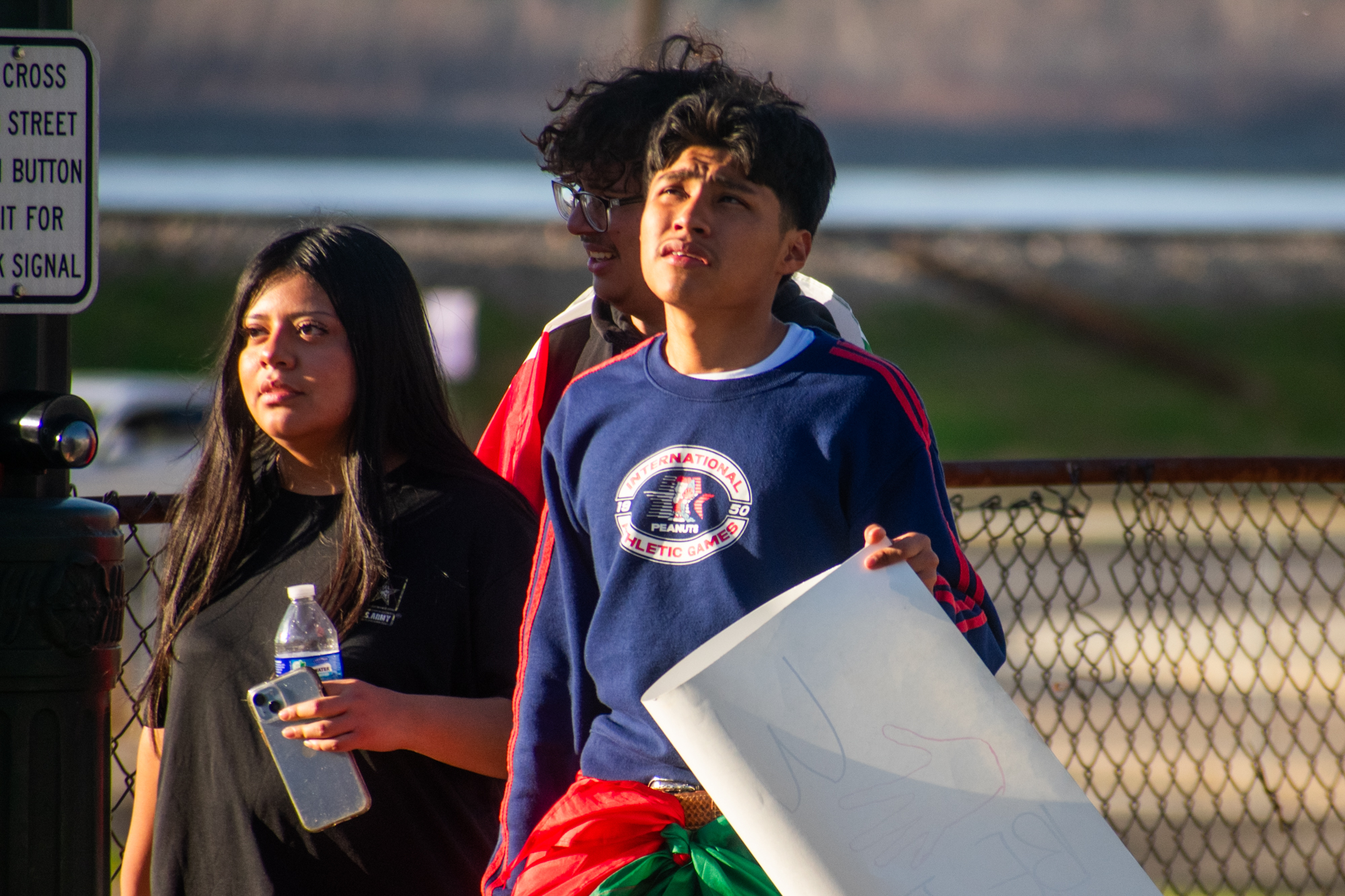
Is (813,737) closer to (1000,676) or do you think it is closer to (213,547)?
(213,547)

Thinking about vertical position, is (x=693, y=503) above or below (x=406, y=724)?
above

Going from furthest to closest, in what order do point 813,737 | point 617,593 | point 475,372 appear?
point 475,372 < point 617,593 < point 813,737

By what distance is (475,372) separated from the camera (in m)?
22.2

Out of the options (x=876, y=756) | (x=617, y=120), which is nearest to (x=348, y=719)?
(x=876, y=756)

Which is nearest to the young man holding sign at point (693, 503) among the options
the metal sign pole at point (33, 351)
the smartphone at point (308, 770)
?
the smartphone at point (308, 770)

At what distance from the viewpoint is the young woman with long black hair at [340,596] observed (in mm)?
2318

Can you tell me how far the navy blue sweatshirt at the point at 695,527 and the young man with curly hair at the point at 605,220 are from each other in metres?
0.63

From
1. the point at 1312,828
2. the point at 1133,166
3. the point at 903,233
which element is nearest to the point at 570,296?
the point at 903,233

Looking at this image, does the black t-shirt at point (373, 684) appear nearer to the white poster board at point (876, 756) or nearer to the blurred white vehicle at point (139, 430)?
the white poster board at point (876, 756)

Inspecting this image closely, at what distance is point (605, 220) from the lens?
2.85m

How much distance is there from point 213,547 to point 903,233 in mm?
23716

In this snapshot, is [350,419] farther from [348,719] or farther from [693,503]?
[693,503]

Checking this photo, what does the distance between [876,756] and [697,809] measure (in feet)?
0.92

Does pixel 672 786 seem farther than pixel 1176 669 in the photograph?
No
